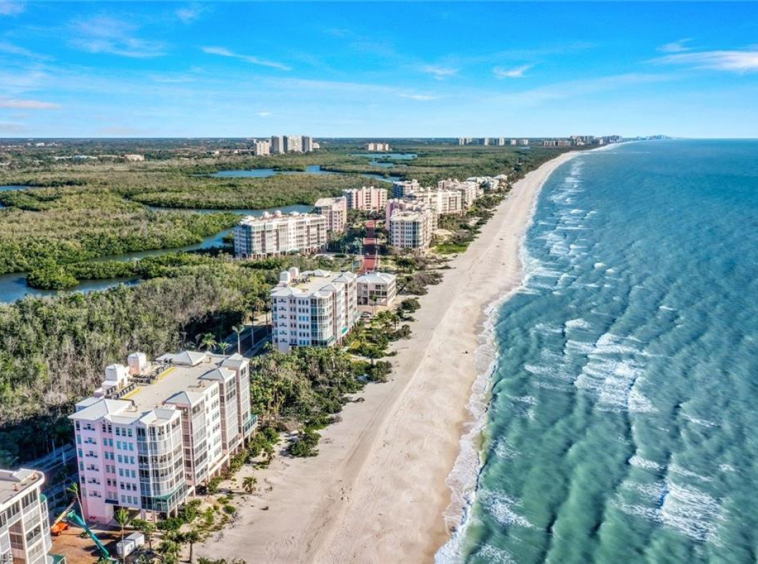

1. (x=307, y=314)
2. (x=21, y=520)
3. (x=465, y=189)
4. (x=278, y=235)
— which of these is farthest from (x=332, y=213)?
(x=21, y=520)

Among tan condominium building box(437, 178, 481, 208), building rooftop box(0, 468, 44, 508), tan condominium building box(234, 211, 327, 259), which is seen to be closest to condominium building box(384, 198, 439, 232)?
tan condominium building box(234, 211, 327, 259)

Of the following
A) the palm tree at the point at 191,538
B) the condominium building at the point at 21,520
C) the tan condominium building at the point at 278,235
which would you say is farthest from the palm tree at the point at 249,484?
the tan condominium building at the point at 278,235

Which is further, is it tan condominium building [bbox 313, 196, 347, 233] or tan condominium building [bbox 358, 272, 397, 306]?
tan condominium building [bbox 313, 196, 347, 233]

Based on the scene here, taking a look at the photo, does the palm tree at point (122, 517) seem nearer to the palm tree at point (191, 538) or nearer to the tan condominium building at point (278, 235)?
the palm tree at point (191, 538)

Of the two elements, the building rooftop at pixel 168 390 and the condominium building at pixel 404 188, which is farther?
the condominium building at pixel 404 188

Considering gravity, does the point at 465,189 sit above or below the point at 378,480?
above

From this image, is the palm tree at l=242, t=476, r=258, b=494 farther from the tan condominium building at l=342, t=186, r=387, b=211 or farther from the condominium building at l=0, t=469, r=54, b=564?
the tan condominium building at l=342, t=186, r=387, b=211

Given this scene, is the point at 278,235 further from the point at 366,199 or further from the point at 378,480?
the point at 378,480
